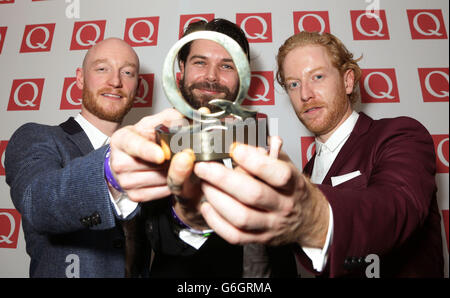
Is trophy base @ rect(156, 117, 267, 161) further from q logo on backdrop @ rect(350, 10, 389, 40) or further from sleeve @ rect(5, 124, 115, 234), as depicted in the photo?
q logo on backdrop @ rect(350, 10, 389, 40)

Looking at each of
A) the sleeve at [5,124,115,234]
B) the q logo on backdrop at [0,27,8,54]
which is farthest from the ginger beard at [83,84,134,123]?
A: the q logo on backdrop at [0,27,8,54]

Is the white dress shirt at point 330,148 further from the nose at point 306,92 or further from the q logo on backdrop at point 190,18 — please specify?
the q logo on backdrop at point 190,18

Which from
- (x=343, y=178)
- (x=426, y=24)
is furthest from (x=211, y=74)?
(x=426, y=24)

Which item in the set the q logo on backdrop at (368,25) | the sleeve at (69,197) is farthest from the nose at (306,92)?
the sleeve at (69,197)

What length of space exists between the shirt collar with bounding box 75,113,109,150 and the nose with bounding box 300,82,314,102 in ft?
3.84

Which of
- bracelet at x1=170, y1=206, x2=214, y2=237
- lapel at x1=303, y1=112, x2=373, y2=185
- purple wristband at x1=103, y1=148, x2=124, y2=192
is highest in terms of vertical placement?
lapel at x1=303, y1=112, x2=373, y2=185

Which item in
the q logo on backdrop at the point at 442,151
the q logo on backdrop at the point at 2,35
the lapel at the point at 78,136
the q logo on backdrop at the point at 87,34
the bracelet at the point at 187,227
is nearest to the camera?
the bracelet at the point at 187,227

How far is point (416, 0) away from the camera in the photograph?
2213 millimetres

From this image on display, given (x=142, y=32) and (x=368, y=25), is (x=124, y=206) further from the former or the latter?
(x=368, y=25)

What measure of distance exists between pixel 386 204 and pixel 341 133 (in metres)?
0.87

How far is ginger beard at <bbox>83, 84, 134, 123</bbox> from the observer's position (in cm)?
163

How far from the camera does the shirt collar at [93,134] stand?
154cm

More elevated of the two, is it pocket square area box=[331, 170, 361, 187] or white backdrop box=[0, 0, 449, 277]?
white backdrop box=[0, 0, 449, 277]

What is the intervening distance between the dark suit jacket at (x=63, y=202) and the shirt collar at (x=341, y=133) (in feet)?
3.84
